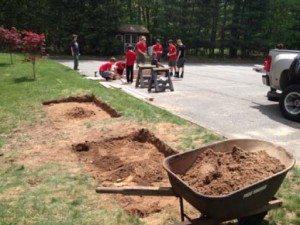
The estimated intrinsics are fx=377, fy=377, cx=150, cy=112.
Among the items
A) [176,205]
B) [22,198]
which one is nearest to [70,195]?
[22,198]

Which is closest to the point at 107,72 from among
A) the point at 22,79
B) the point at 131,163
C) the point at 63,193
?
the point at 22,79

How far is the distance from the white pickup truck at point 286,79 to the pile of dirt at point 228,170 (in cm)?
486

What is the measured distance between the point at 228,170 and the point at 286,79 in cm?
591

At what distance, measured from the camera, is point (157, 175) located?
538cm

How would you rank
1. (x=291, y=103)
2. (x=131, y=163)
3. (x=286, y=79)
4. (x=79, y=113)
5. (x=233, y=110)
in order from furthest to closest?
(x=233, y=110), (x=79, y=113), (x=286, y=79), (x=291, y=103), (x=131, y=163)

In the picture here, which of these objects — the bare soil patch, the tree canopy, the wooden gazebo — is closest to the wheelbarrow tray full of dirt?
the bare soil patch

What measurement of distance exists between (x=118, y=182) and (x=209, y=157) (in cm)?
168

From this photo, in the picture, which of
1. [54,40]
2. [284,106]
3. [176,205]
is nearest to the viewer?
[176,205]

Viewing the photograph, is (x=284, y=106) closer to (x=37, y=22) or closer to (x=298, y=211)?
(x=298, y=211)

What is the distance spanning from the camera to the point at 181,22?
1380 inches

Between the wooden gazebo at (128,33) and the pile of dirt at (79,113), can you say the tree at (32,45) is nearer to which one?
the pile of dirt at (79,113)

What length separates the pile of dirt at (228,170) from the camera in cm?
350

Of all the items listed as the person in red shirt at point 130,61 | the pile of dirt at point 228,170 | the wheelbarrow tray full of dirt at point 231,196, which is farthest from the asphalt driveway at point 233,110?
the wheelbarrow tray full of dirt at point 231,196

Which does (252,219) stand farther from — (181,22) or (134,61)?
(181,22)
